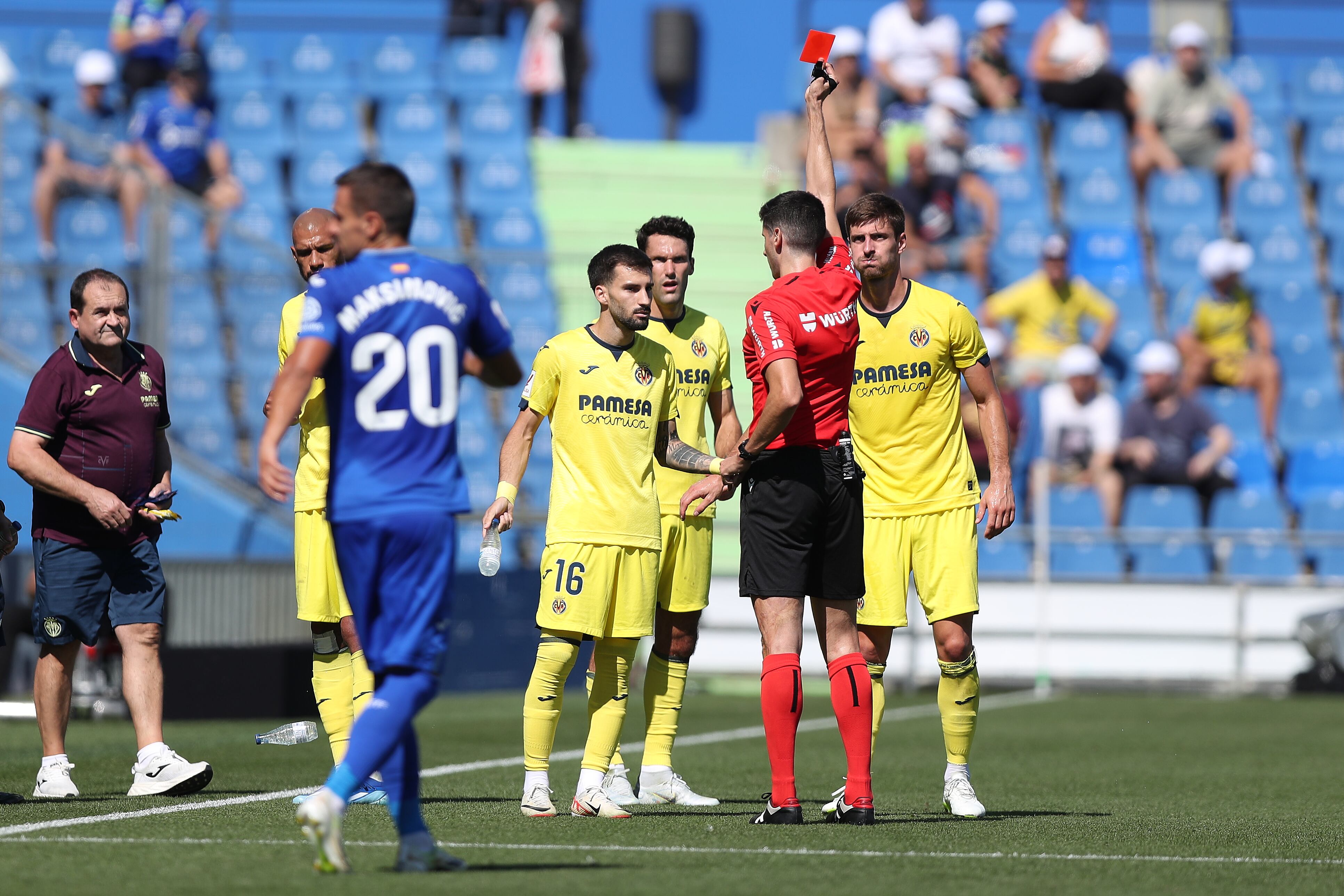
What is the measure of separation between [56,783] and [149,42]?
13431 millimetres

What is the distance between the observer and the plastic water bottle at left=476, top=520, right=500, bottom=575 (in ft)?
23.2

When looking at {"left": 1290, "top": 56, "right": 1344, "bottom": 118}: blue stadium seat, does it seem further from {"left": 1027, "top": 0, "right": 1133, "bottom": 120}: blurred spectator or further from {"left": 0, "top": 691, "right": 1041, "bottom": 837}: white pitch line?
{"left": 0, "top": 691, "right": 1041, "bottom": 837}: white pitch line

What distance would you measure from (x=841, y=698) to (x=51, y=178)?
11900 mm

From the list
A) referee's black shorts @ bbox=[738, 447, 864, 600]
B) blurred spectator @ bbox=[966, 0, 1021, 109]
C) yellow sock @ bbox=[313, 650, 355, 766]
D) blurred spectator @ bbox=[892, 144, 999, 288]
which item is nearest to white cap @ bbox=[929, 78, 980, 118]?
blurred spectator @ bbox=[966, 0, 1021, 109]

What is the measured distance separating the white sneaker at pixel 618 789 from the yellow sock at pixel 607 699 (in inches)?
6.0

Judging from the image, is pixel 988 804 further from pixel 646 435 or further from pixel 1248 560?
pixel 1248 560

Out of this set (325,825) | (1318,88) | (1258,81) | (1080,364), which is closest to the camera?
(325,825)

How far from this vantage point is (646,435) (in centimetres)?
741

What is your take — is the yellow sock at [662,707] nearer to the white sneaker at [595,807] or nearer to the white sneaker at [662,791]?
the white sneaker at [662,791]

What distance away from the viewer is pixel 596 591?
729 cm

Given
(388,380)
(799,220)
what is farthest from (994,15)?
(388,380)

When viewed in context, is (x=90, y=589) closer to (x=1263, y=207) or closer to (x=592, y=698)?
Answer: (x=592, y=698)

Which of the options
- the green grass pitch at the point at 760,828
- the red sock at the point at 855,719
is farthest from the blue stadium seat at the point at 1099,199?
the red sock at the point at 855,719

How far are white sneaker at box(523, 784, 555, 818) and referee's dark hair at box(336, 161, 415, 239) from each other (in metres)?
2.51
